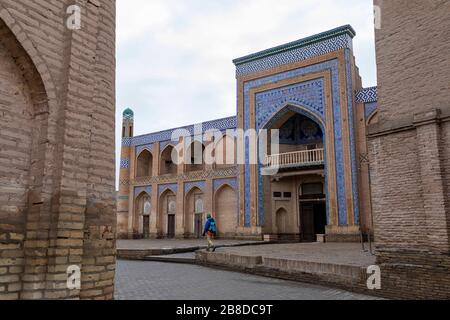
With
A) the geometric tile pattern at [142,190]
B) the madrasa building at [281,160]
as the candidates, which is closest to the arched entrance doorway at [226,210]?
the madrasa building at [281,160]

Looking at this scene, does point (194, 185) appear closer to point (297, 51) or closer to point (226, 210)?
point (226, 210)

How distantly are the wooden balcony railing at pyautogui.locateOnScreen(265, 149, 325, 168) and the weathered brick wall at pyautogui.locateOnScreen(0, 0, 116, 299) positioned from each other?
1490 cm

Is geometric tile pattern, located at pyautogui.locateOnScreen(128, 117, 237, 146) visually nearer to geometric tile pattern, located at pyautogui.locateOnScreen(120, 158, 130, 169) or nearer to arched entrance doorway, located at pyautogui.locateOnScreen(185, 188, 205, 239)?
geometric tile pattern, located at pyautogui.locateOnScreen(120, 158, 130, 169)

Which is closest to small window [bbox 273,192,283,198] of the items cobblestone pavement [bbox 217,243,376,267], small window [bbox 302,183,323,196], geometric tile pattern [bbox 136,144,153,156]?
small window [bbox 302,183,323,196]

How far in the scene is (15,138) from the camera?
12.1 ft

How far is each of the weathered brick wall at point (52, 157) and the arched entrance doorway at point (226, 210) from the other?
17.0 meters

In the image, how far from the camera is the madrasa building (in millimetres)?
16953

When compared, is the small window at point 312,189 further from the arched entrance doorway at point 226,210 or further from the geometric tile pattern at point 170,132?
the geometric tile pattern at point 170,132

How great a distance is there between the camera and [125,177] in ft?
86.7

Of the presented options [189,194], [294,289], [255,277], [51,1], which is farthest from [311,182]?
[51,1]

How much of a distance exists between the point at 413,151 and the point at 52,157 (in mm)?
5768

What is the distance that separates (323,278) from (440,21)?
509cm

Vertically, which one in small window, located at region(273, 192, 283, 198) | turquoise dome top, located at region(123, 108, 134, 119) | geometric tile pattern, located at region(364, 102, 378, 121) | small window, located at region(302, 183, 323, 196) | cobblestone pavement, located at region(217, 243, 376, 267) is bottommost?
cobblestone pavement, located at region(217, 243, 376, 267)

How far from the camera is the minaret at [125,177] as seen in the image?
1013 inches
